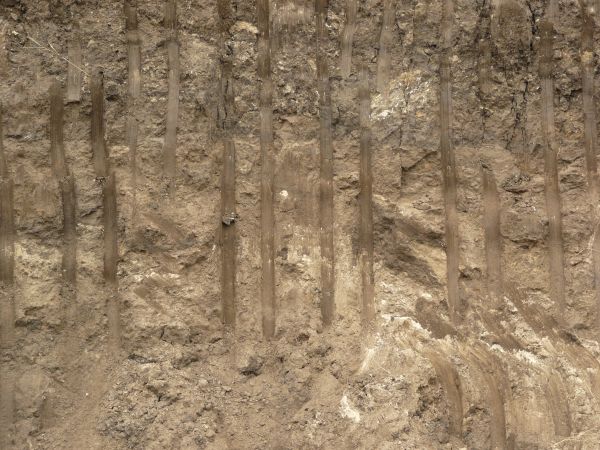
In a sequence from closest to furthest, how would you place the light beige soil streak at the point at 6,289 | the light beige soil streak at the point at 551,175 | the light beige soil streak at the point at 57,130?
the light beige soil streak at the point at 6,289 < the light beige soil streak at the point at 57,130 < the light beige soil streak at the point at 551,175

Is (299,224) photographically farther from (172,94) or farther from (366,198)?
(172,94)

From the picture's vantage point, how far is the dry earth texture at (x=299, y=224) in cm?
364

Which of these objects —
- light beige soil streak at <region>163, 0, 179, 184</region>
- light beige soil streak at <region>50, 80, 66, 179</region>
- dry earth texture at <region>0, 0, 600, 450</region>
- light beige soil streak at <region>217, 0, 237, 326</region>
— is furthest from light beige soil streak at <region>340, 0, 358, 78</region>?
light beige soil streak at <region>50, 80, 66, 179</region>

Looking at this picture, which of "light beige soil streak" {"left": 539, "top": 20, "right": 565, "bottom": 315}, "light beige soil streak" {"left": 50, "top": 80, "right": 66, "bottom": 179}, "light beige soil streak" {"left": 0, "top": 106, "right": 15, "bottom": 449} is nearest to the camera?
"light beige soil streak" {"left": 0, "top": 106, "right": 15, "bottom": 449}

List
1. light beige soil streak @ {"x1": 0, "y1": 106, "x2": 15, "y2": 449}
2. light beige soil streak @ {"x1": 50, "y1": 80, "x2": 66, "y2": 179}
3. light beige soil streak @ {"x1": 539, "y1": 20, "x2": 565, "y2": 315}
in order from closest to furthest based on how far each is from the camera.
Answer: light beige soil streak @ {"x1": 0, "y1": 106, "x2": 15, "y2": 449}
light beige soil streak @ {"x1": 50, "y1": 80, "x2": 66, "y2": 179}
light beige soil streak @ {"x1": 539, "y1": 20, "x2": 565, "y2": 315}

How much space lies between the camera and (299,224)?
3.83m

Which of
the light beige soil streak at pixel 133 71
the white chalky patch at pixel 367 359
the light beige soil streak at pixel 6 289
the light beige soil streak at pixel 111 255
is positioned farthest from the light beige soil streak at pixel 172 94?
the white chalky patch at pixel 367 359

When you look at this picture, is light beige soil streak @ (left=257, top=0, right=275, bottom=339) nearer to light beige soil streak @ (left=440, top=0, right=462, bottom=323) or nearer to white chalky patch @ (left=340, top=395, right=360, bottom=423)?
white chalky patch @ (left=340, top=395, right=360, bottom=423)

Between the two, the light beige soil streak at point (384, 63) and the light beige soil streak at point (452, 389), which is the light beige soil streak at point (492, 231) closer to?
the light beige soil streak at point (452, 389)

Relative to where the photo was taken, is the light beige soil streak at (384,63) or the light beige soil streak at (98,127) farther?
the light beige soil streak at (384,63)

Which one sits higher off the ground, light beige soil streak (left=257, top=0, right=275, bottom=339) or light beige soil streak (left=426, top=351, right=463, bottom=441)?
light beige soil streak (left=257, top=0, right=275, bottom=339)

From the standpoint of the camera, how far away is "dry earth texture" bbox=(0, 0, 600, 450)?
364 cm

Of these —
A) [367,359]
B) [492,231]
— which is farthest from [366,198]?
[367,359]

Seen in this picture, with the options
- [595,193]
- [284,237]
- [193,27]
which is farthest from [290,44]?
[595,193]
